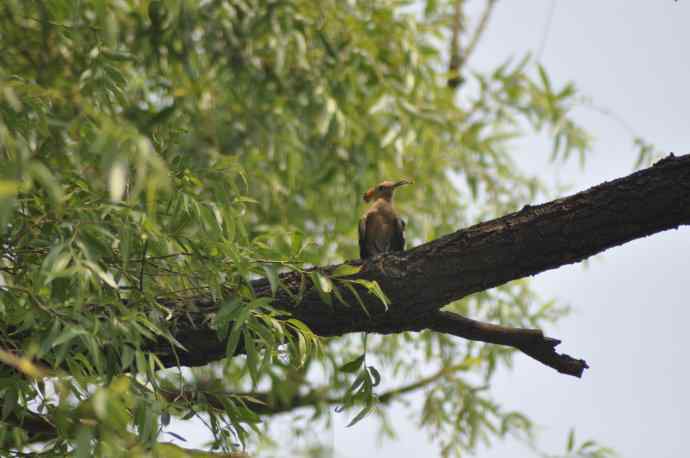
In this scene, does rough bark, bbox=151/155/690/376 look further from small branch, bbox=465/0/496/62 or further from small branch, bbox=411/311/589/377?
small branch, bbox=465/0/496/62

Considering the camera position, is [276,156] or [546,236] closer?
[546,236]

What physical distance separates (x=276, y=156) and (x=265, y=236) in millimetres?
2431

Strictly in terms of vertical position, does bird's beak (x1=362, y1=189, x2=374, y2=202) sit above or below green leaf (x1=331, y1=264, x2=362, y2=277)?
above

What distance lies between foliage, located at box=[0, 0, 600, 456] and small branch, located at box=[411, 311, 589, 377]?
15.1 inches

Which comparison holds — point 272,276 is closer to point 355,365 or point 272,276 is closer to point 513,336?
point 355,365

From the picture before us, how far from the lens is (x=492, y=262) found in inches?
124

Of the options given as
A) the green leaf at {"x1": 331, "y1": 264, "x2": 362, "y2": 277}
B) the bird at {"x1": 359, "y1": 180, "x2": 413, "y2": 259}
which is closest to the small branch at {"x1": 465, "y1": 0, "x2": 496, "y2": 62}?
the bird at {"x1": 359, "y1": 180, "x2": 413, "y2": 259}

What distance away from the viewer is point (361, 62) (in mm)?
5285

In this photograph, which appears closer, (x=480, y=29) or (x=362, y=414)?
(x=362, y=414)

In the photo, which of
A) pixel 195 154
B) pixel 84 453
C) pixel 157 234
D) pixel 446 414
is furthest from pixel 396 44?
pixel 84 453

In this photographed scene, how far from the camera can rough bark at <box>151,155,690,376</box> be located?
301cm

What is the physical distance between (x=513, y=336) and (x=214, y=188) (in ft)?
4.24

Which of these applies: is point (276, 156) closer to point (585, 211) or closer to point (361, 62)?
point (361, 62)

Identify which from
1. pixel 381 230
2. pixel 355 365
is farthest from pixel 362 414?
pixel 381 230
